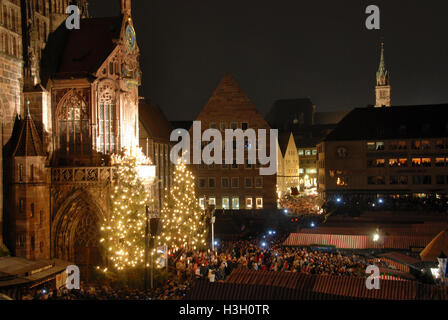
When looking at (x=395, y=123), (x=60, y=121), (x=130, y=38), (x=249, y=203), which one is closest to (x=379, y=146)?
(x=395, y=123)

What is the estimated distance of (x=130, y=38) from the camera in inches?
1038

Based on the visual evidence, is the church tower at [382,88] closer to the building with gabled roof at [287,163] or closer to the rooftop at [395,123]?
the building with gabled roof at [287,163]

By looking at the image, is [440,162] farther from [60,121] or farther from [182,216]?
[60,121]

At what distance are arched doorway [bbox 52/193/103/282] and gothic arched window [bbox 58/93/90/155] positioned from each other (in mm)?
2801

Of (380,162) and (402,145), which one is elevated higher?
(402,145)

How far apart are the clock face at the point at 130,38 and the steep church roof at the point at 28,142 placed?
271 inches

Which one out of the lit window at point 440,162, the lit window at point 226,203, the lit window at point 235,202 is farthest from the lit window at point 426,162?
the lit window at point 226,203

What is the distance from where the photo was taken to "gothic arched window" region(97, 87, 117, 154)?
2478 centimetres

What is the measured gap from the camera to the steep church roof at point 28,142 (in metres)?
22.1

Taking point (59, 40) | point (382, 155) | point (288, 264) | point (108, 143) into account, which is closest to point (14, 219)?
point (108, 143)

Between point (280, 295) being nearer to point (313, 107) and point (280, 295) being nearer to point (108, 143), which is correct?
point (108, 143)

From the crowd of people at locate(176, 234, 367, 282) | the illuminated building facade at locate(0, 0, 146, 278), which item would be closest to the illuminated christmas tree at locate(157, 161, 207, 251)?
the crowd of people at locate(176, 234, 367, 282)

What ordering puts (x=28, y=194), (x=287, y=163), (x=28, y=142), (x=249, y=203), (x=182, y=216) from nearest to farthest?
(x=28, y=194)
(x=28, y=142)
(x=182, y=216)
(x=249, y=203)
(x=287, y=163)

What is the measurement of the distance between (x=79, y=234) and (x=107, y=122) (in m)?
6.01
